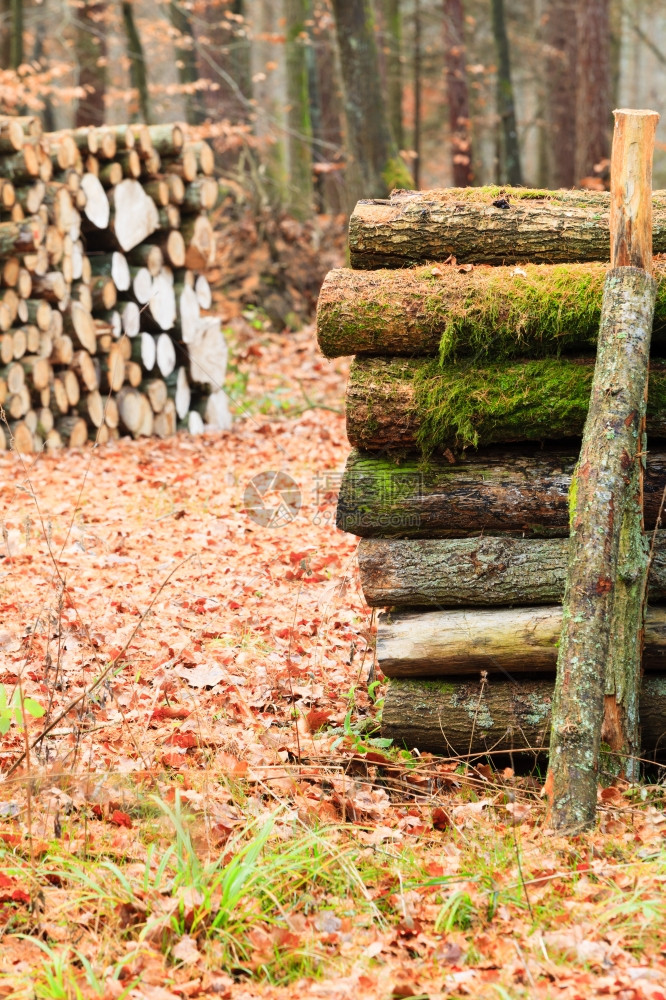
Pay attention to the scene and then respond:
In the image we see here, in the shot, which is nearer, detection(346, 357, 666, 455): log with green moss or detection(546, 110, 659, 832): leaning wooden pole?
detection(546, 110, 659, 832): leaning wooden pole

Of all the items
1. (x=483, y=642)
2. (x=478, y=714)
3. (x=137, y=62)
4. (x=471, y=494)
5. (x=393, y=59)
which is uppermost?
(x=393, y=59)

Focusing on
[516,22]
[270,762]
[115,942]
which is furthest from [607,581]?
[516,22]

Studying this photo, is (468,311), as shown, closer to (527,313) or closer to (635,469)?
(527,313)

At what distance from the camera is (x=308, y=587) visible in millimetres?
5750

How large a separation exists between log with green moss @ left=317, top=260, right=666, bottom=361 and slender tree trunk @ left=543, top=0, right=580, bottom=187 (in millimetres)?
13920

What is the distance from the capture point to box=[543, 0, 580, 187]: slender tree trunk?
17.6 m

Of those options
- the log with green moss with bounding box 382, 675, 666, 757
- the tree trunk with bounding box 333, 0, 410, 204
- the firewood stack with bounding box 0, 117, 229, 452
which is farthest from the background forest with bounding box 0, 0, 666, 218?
the log with green moss with bounding box 382, 675, 666, 757

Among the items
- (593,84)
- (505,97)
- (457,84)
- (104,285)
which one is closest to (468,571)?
(104,285)

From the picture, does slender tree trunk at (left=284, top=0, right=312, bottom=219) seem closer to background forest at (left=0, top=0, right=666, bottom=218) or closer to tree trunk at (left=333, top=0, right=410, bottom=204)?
background forest at (left=0, top=0, right=666, bottom=218)

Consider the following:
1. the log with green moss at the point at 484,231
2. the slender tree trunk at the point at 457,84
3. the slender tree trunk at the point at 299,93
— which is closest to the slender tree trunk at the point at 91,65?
the slender tree trunk at the point at 299,93

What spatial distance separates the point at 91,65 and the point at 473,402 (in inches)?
626

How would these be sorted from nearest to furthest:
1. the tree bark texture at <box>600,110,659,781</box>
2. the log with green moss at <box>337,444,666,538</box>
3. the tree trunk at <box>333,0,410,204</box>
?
the tree bark texture at <box>600,110,659,781</box> → the log with green moss at <box>337,444,666,538</box> → the tree trunk at <box>333,0,410,204</box>

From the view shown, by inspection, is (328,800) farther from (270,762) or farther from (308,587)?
(308,587)

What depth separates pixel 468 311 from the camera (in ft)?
13.1
